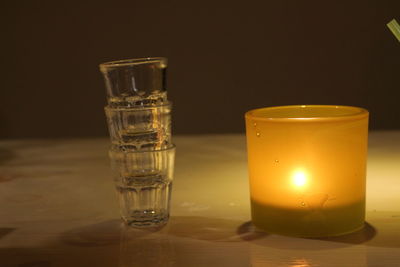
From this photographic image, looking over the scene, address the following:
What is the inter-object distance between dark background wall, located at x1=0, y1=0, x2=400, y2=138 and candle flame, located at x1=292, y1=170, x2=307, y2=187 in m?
1.19

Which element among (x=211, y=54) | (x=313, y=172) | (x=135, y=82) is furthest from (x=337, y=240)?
(x=211, y=54)

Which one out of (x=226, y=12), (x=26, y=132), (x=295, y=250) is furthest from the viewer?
(x=26, y=132)

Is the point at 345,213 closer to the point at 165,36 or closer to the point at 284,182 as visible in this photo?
the point at 284,182

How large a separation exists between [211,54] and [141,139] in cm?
112

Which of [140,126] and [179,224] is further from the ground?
[140,126]

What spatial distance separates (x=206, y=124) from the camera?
1922 millimetres

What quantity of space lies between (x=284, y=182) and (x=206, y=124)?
1.24m

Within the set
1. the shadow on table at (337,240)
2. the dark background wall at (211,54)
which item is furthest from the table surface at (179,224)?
the dark background wall at (211,54)

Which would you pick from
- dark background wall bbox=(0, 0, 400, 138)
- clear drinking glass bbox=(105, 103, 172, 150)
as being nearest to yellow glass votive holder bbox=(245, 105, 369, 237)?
clear drinking glass bbox=(105, 103, 172, 150)

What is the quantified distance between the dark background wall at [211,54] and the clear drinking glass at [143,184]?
1102mm

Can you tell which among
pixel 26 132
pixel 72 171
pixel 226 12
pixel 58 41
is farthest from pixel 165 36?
pixel 72 171

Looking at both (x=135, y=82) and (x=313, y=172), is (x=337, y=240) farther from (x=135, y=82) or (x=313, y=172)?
(x=135, y=82)

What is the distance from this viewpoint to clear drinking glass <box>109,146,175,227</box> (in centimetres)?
77

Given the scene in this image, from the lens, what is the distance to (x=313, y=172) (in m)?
0.69
